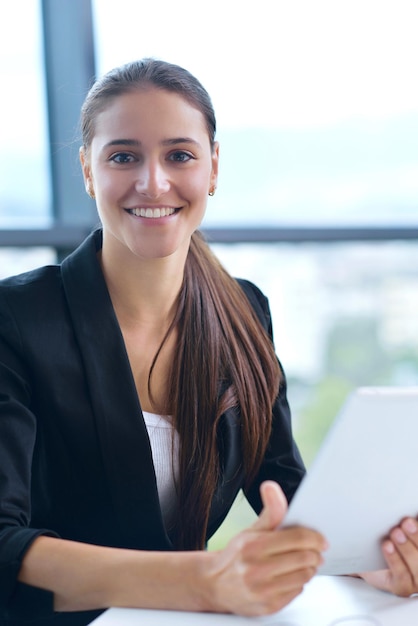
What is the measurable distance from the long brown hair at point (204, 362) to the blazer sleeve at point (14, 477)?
298mm

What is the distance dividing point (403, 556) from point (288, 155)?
184 cm

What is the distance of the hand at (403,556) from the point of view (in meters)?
1.11

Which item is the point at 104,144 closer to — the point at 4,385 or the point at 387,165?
the point at 4,385

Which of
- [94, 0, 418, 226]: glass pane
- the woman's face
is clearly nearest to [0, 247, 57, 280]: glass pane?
[94, 0, 418, 226]: glass pane

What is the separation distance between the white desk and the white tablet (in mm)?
52

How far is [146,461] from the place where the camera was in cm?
138

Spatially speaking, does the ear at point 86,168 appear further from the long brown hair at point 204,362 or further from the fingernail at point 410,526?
the fingernail at point 410,526

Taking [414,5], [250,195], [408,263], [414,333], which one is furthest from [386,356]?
[414,5]

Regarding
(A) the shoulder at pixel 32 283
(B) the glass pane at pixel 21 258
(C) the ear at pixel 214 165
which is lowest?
(B) the glass pane at pixel 21 258

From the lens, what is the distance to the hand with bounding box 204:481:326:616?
994 mm

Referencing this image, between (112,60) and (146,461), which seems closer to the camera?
(146,461)

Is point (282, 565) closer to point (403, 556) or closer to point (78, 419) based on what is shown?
point (403, 556)

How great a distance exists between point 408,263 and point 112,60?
3.87 feet

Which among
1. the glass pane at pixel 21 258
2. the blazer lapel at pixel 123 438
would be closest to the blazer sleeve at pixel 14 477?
the blazer lapel at pixel 123 438
